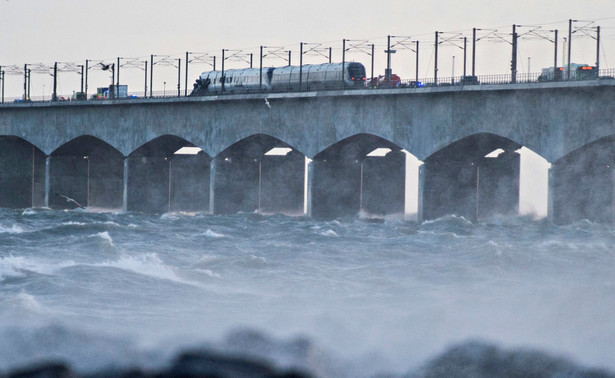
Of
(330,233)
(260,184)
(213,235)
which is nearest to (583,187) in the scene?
(330,233)

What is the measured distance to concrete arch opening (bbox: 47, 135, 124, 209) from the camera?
85.9 m

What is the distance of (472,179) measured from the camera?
2571 inches

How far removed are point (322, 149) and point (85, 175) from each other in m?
33.8

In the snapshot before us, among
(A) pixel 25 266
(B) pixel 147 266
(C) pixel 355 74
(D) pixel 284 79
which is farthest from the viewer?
(D) pixel 284 79

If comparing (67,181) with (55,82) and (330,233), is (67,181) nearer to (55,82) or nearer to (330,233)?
(55,82)

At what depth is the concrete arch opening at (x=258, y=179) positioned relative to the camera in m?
75.2

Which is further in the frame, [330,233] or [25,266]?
[330,233]

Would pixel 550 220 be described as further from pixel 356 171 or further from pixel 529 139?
pixel 356 171

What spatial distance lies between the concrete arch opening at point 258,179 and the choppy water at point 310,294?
848 inches

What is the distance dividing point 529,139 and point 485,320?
43.4 meters

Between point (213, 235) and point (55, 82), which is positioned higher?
point (55, 82)

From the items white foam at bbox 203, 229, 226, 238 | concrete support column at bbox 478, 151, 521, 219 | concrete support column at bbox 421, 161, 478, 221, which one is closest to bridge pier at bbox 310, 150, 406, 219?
concrete support column at bbox 478, 151, 521, 219

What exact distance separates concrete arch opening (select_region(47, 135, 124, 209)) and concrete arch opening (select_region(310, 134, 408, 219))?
A: 2694cm

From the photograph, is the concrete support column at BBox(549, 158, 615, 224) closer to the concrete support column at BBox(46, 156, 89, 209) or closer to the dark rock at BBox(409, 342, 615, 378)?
the dark rock at BBox(409, 342, 615, 378)
